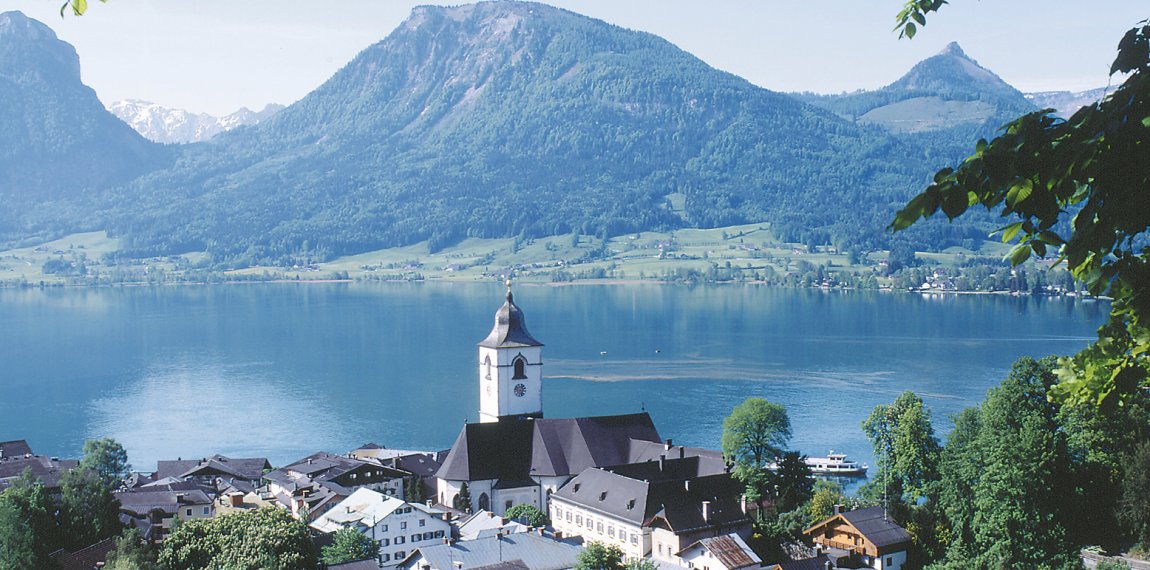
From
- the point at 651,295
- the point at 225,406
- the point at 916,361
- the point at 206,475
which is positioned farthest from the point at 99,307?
the point at 206,475

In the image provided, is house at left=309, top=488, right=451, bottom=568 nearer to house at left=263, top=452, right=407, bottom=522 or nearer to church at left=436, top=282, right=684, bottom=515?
church at left=436, top=282, right=684, bottom=515

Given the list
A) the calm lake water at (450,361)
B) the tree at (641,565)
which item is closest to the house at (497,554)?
the tree at (641,565)

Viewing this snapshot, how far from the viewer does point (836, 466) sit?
51156 millimetres

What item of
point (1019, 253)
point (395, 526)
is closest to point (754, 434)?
point (395, 526)

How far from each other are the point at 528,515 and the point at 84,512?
11988 millimetres

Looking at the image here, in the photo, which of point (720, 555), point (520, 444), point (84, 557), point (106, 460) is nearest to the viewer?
point (84, 557)

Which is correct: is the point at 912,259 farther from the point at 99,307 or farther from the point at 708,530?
the point at 708,530

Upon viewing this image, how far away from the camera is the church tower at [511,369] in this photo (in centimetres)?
4006

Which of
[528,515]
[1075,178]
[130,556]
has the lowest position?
[528,515]

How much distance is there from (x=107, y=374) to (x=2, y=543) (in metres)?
65.5

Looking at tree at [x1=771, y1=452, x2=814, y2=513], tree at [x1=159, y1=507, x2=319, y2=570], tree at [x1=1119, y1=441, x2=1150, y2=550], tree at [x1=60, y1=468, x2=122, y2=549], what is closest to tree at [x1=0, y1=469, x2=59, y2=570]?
tree at [x1=60, y1=468, x2=122, y2=549]

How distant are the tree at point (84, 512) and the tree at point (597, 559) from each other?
40.7 ft

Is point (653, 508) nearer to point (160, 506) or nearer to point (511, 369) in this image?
point (511, 369)

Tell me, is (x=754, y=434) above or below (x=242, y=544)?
below
